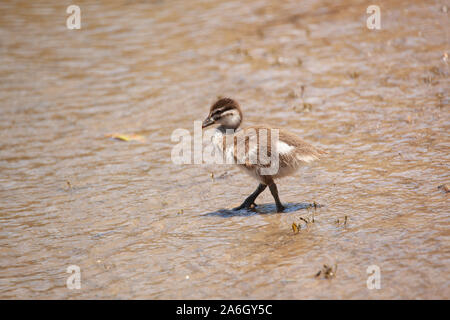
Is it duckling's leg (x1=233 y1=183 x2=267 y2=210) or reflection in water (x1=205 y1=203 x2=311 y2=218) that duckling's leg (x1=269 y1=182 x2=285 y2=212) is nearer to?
reflection in water (x1=205 y1=203 x2=311 y2=218)

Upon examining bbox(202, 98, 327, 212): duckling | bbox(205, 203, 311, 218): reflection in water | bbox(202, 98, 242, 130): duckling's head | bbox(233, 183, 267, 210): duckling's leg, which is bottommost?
bbox(205, 203, 311, 218): reflection in water

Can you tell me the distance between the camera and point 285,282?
4914 mm

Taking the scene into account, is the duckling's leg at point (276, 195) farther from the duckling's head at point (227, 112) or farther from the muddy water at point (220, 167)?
the duckling's head at point (227, 112)

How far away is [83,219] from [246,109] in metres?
4.00

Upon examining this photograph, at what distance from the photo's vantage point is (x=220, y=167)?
26.2 ft

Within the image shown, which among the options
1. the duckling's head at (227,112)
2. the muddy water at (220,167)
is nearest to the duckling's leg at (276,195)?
the muddy water at (220,167)

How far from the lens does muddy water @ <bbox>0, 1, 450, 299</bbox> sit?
525 centimetres

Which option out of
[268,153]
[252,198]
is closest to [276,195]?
[252,198]

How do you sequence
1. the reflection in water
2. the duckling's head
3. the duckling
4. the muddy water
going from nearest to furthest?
the muddy water
the duckling
the reflection in water
the duckling's head

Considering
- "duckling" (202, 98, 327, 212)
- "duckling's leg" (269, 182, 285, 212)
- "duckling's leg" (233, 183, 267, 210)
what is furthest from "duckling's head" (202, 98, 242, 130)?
"duckling's leg" (269, 182, 285, 212)

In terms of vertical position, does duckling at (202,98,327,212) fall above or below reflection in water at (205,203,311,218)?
above

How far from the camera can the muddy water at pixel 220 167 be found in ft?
17.2

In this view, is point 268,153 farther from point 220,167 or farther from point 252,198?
point 220,167

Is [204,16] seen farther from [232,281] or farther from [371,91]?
[232,281]
